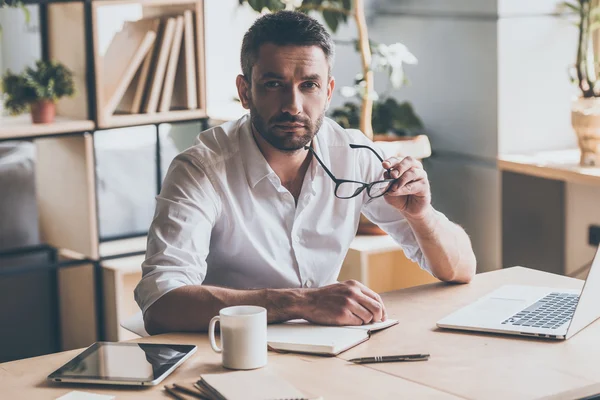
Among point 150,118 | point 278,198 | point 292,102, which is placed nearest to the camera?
point 292,102

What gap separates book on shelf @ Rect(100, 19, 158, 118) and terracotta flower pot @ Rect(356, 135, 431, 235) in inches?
35.9

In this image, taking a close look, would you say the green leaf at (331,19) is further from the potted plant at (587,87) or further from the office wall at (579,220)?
the office wall at (579,220)

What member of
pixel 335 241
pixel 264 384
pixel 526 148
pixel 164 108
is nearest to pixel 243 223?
pixel 335 241

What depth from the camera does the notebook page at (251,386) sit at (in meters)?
1.33

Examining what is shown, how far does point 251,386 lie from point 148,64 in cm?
205

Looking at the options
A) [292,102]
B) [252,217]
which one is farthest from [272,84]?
[252,217]

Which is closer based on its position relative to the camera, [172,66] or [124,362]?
[124,362]

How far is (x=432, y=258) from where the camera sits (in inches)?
81.0

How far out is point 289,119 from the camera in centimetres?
198

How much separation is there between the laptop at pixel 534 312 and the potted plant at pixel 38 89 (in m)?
1.78

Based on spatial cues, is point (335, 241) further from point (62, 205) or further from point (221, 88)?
point (221, 88)

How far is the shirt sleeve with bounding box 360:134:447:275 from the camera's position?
2.18 metres

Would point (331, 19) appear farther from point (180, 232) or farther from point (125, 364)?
point (125, 364)

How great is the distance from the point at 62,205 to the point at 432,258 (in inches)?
67.1
